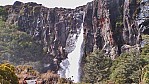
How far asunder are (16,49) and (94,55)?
17621 mm

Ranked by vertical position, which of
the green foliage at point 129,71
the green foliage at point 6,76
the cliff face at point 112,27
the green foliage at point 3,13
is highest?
the green foliage at point 3,13

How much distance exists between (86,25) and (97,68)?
13408mm

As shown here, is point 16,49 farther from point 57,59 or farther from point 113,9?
point 113,9

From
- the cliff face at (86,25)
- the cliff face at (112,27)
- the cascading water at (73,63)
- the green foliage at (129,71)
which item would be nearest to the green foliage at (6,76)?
the green foliage at (129,71)

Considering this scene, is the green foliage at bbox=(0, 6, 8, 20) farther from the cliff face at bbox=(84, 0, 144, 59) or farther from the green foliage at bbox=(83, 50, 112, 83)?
the green foliage at bbox=(83, 50, 112, 83)

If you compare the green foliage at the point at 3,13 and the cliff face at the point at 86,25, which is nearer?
the cliff face at the point at 86,25

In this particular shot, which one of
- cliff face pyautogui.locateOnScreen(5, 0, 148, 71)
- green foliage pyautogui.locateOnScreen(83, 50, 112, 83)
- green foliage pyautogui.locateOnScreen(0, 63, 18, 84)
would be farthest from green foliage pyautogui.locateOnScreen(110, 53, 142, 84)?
green foliage pyautogui.locateOnScreen(0, 63, 18, 84)

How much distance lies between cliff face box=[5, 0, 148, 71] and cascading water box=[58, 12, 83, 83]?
1098 millimetres

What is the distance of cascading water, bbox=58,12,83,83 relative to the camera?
1909 inches

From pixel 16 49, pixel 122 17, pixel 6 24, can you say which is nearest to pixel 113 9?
pixel 122 17

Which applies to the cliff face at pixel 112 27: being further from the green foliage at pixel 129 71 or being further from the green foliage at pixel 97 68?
the green foliage at pixel 129 71

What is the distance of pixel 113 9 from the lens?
Answer: 45.0 metres

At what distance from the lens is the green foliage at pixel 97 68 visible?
35500 millimetres

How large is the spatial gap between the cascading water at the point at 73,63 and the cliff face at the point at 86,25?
3.60 ft
